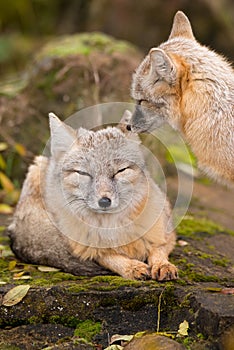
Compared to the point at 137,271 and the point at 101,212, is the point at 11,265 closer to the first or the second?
the point at 101,212

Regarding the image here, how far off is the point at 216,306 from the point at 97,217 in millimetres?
1510

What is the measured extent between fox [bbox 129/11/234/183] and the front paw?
1.00 m

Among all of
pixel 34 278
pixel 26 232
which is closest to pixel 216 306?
pixel 34 278

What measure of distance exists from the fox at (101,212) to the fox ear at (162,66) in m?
0.70

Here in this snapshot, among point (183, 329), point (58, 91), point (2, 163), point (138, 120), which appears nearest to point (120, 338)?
point (183, 329)

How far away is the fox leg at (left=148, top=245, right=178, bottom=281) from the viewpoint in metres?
5.60

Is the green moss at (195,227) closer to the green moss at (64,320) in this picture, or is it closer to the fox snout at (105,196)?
the fox snout at (105,196)

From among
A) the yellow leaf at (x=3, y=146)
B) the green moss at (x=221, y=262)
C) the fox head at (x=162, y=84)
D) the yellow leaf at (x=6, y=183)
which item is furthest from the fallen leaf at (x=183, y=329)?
the yellow leaf at (x=3, y=146)

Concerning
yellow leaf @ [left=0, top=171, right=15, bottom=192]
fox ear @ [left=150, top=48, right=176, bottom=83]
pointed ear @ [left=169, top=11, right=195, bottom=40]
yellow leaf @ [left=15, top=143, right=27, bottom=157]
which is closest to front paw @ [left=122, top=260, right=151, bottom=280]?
fox ear @ [left=150, top=48, right=176, bottom=83]

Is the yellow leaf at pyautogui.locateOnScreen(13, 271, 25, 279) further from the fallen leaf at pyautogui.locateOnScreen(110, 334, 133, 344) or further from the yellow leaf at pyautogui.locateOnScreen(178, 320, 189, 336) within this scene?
the yellow leaf at pyautogui.locateOnScreen(178, 320, 189, 336)

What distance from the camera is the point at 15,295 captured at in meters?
5.32

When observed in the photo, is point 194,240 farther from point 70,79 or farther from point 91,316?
point 70,79

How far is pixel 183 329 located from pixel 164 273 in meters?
0.73

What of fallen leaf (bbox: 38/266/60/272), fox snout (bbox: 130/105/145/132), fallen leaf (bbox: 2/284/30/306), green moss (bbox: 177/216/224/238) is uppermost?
fox snout (bbox: 130/105/145/132)
